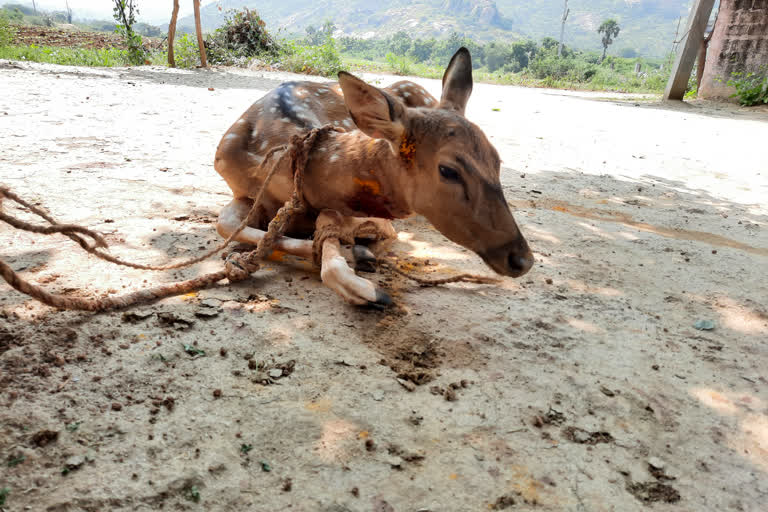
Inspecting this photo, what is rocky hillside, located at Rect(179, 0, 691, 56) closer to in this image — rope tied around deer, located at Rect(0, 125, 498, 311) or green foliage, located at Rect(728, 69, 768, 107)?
green foliage, located at Rect(728, 69, 768, 107)

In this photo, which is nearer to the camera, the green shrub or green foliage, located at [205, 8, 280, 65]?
green foliage, located at [205, 8, 280, 65]

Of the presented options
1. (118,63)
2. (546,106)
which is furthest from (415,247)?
(118,63)

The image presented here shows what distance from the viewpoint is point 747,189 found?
5203 mm

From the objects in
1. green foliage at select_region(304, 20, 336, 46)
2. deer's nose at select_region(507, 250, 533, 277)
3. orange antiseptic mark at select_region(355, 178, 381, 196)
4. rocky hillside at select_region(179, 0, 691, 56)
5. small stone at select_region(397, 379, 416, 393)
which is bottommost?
small stone at select_region(397, 379, 416, 393)

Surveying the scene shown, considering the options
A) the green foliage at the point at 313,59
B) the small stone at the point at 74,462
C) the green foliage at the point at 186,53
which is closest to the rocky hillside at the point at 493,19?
the green foliage at the point at 313,59

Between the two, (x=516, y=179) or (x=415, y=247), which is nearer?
(x=415, y=247)

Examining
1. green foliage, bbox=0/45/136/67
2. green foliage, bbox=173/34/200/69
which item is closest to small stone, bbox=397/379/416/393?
green foliage, bbox=0/45/136/67

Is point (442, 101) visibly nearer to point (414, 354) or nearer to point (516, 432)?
point (414, 354)

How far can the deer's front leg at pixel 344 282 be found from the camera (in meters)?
2.47

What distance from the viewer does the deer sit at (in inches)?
90.3

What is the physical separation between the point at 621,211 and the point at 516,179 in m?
1.13

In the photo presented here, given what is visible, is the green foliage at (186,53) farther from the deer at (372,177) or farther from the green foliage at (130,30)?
the deer at (372,177)

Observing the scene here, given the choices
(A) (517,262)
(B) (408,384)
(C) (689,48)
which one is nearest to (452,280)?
(A) (517,262)

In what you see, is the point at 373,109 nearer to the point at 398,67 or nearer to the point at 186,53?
the point at 186,53
